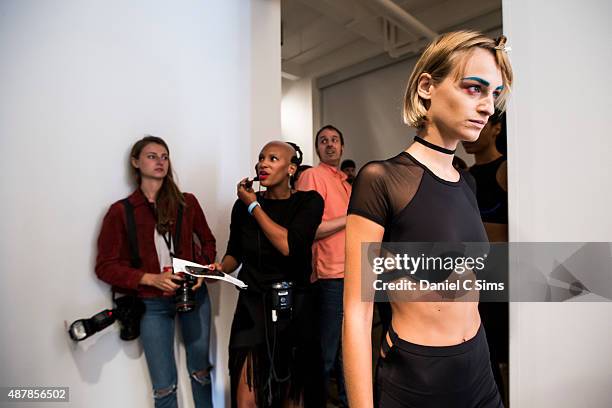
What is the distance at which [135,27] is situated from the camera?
1.72 m

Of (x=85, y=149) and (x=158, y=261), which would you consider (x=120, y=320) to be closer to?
(x=158, y=261)

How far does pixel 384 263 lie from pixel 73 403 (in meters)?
1.63

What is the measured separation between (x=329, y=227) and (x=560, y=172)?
1.14 metres

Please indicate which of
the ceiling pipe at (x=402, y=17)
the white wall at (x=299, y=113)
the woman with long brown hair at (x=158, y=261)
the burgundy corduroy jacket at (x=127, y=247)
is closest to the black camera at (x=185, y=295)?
the woman with long brown hair at (x=158, y=261)

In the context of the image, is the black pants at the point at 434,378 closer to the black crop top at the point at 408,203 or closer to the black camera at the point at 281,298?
the black crop top at the point at 408,203

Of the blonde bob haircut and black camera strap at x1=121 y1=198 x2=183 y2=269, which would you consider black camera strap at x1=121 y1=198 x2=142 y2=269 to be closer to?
black camera strap at x1=121 y1=198 x2=183 y2=269

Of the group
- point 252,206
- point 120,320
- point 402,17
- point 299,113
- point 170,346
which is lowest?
point 170,346

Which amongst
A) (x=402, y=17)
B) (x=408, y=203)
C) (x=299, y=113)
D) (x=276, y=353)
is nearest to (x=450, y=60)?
(x=408, y=203)

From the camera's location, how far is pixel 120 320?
152cm

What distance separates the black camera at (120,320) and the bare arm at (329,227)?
1016 millimetres

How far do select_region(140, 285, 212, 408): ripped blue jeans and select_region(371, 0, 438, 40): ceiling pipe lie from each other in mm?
2961

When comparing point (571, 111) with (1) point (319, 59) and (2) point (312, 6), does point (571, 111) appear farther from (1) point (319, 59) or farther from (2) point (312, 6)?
(1) point (319, 59)

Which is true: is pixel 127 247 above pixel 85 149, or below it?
A: below

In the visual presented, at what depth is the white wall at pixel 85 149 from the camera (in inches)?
54.2
